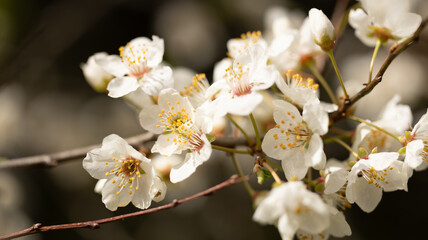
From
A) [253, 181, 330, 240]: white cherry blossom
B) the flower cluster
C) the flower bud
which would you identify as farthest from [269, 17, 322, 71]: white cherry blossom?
[253, 181, 330, 240]: white cherry blossom

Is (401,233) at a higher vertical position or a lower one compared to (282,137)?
lower

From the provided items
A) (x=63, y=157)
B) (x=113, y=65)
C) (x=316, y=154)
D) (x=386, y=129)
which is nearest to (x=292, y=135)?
(x=316, y=154)

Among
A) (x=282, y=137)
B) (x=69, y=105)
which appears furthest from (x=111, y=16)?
(x=282, y=137)

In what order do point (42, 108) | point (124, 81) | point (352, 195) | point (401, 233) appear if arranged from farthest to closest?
point (42, 108), point (401, 233), point (124, 81), point (352, 195)

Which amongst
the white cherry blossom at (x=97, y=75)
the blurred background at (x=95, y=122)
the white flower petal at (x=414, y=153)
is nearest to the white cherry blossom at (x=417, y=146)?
the white flower petal at (x=414, y=153)

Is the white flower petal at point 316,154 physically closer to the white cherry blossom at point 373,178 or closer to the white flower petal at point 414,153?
the white cherry blossom at point 373,178

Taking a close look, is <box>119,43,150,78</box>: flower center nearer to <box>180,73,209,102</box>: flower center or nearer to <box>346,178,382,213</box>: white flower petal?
<box>180,73,209,102</box>: flower center

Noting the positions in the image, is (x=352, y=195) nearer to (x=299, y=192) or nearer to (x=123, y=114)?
(x=299, y=192)
